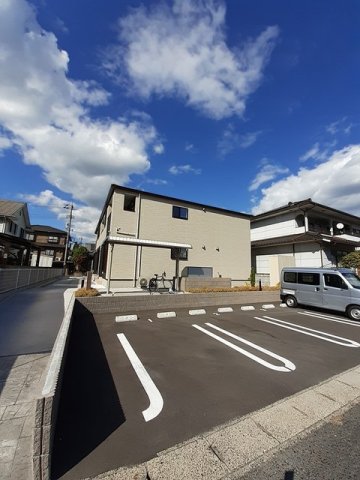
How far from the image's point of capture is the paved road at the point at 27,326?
4.66m

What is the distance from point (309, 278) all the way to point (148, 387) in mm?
9115

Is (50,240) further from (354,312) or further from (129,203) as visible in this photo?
(354,312)

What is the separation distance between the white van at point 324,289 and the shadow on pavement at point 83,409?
8.70 m

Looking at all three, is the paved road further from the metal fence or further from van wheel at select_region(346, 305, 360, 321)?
van wheel at select_region(346, 305, 360, 321)

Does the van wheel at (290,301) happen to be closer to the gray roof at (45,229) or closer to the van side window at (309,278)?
the van side window at (309,278)

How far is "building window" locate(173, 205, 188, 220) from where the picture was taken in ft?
54.6

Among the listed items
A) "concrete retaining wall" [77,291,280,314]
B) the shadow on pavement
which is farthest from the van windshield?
the shadow on pavement

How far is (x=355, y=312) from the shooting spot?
343 inches

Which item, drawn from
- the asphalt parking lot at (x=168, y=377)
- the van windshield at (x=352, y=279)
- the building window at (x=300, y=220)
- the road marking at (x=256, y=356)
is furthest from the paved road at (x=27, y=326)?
the building window at (x=300, y=220)

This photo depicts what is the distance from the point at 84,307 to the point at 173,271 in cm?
795

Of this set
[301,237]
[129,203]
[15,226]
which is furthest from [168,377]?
[15,226]

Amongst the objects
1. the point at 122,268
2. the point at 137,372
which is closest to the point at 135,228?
the point at 122,268

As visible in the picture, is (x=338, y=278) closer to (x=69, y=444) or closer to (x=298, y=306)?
(x=298, y=306)

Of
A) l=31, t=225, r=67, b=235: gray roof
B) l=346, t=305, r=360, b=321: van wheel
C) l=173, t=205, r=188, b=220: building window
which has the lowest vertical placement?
l=346, t=305, r=360, b=321: van wheel
